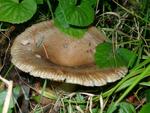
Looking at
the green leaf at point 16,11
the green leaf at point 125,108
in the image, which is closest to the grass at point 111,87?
the green leaf at point 125,108

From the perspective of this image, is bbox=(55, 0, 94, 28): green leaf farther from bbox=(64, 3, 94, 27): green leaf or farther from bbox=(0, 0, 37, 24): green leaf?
bbox=(0, 0, 37, 24): green leaf

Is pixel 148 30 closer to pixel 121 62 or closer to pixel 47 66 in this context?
pixel 121 62

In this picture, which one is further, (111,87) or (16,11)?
(111,87)

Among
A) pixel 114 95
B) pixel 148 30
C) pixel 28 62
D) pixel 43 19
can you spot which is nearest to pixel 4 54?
pixel 43 19

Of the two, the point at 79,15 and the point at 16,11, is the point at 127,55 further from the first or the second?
the point at 16,11

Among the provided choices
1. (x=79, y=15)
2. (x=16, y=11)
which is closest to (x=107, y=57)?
(x=79, y=15)

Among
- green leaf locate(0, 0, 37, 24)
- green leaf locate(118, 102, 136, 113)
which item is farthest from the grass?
green leaf locate(0, 0, 37, 24)
